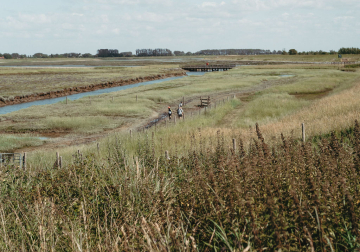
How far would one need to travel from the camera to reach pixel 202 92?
2251 inches

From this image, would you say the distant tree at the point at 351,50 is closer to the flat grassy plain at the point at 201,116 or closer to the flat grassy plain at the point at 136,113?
the flat grassy plain at the point at 136,113

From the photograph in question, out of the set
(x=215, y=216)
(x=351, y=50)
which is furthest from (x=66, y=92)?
(x=351, y=50)

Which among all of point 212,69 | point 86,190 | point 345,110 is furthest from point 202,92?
point 212,69

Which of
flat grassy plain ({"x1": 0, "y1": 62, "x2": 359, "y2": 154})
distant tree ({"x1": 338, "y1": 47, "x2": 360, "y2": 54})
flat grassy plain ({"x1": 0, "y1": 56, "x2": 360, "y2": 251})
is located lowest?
flat grassy plain ({"x1": 0, "y1": 62, "x2": 359, "y2": 154})

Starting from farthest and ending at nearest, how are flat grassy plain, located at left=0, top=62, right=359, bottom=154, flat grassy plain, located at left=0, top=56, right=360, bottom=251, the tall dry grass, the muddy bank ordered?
1. the muddy bank
2. flat grassy plain, located at left=0, top=62, right=359, bottom=154
3. flat grassy plain, located at left=0, top=56, right=360, bottom=251
4. the tall dry grass

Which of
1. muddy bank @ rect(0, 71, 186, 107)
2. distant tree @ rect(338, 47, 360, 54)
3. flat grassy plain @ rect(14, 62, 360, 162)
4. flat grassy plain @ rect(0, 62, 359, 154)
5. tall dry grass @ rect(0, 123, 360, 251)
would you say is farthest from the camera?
distant tree @ rect(338, 47, 360, 54)

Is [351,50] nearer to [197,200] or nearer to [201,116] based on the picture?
[201,116]

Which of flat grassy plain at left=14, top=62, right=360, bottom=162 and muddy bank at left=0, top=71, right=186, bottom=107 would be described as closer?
flat grassy plain at left=14, top=62, right=360, bottom=162

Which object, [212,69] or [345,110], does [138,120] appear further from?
[212,69]

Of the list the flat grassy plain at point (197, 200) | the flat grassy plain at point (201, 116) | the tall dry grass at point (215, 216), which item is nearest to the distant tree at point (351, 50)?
the flat grassy plain at point (201, 116)

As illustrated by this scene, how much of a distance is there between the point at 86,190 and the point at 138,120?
2911cm

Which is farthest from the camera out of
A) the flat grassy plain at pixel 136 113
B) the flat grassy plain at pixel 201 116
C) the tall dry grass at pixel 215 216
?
the flat grassy plain at pixel 136 113

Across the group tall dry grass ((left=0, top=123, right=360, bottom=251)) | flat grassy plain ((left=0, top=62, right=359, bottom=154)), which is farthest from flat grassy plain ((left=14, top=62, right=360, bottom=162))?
tall dry grass ((left=0, top=123, right=360, bottom=251))

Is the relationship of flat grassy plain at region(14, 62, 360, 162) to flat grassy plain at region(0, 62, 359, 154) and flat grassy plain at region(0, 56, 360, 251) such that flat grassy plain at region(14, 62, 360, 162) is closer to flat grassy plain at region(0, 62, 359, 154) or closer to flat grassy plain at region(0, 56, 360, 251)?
flat grassy plain at region(0, 62, 359, 154)
